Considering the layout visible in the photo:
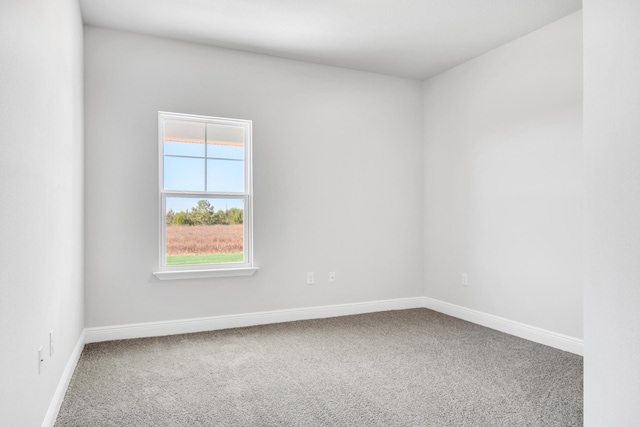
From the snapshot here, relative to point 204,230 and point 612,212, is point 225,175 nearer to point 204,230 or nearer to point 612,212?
point 204,230

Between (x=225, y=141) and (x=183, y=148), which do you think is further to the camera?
(x=225, y=141)

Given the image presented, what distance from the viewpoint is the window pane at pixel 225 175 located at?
397 cm

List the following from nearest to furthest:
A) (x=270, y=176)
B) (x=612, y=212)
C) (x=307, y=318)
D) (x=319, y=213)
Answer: (x=612, y=212)
(x=270, y=176)
(x=307, y=318)
(x=319, y=213)

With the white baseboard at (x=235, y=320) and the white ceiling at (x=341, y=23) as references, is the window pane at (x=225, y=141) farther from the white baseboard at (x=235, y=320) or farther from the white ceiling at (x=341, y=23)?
the white baseboard at (x=235, y=320)

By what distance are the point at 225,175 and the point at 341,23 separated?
5.65ft

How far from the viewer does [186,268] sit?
3.84m

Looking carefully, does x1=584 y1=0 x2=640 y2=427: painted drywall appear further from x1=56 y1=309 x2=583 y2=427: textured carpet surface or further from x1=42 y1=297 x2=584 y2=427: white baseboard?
x1=42 y1=297 x2=584 y2=427: white baseboard

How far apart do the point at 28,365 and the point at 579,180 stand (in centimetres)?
365

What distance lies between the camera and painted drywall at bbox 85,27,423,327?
357 centimetres

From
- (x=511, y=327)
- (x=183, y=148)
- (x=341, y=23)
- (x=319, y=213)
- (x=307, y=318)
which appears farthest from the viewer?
(x=319, y=213)

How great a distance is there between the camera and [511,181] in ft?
12.6

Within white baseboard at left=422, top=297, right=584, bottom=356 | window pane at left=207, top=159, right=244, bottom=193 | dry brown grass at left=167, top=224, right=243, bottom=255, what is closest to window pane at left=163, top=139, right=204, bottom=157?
window pane at left=207, top=159, right=244, bottom=193

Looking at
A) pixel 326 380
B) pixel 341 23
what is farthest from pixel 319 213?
A: pixel 326 380

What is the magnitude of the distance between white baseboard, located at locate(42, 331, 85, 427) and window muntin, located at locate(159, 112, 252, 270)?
991 millimetres
